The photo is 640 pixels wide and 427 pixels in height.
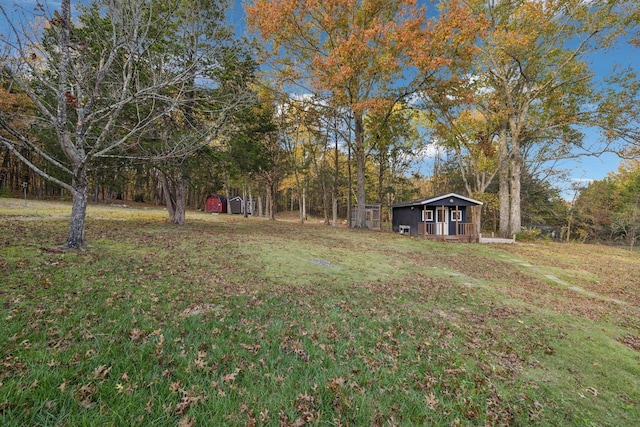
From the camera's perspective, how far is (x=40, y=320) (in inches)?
135

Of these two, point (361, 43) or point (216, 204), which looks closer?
point (361, 43)

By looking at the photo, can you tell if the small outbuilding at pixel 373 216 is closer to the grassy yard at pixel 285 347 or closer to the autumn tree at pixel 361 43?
the autumn tree at pixel 361 43

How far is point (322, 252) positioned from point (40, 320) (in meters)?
7.78

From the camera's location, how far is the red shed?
1537 inches

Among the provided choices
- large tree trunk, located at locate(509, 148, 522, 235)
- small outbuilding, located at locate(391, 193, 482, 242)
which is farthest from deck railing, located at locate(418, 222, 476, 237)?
large tree trunk, located at locate(509, 148, 522, 235)

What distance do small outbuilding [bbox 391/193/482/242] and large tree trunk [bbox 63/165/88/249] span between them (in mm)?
17344

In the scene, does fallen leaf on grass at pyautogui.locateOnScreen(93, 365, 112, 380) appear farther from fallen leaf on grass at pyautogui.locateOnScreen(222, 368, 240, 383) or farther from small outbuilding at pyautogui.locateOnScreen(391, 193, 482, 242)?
small outbuilding at pyautogui.locateOnScreen(391, 193, 482, 242)

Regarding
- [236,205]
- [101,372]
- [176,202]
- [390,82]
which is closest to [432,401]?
[101,372]

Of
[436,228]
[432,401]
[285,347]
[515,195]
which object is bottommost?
[432,401]

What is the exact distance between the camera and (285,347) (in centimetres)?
369

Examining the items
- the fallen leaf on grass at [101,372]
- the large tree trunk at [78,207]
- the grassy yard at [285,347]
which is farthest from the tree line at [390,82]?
the fallen leaf on grass at [101,372]

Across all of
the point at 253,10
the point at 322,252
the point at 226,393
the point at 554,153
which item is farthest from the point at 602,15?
the point at 226,393

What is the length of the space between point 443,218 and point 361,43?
12.2 metres

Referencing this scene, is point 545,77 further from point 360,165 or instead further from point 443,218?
point 360,165
